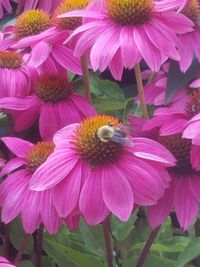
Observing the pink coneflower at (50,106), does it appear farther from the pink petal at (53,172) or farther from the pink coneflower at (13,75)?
the pink petal at (53,172)

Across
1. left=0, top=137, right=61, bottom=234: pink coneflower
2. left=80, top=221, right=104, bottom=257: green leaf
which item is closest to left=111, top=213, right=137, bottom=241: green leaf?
left=80, top=221, right=104, bottom=257: green leaf

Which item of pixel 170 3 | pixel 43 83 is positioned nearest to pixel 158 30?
pixel 170 3

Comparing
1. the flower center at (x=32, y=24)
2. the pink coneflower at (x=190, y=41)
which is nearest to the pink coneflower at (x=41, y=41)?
the flower center at (x=32, y=24)

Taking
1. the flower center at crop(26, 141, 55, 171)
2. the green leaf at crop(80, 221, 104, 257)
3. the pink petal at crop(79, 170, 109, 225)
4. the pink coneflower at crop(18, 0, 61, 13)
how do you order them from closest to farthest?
the pink petal at crop(79, 170, 109, 225) → the flower center at crop(26, 141, 55, 171) → the green leaf at crop(80, 221, 104, 257) → the pink coneflower at crop(18, 0, 61, 13)

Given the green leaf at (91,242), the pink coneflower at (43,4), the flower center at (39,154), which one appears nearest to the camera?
the flower center at (39,154)

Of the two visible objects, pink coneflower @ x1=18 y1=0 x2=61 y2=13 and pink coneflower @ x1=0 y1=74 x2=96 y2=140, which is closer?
pink coneflower @ x1=0 y1=74 x2=96 y2=140

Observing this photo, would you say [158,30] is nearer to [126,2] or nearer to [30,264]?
[126,2]

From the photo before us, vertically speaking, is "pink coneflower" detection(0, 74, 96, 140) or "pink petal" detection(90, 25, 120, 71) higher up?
"pink petal" detection(90, 25, 120, 71)

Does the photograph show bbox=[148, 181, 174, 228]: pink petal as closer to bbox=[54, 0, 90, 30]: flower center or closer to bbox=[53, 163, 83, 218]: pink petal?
bbox=[53, 163, 83, 218]: pink petal
